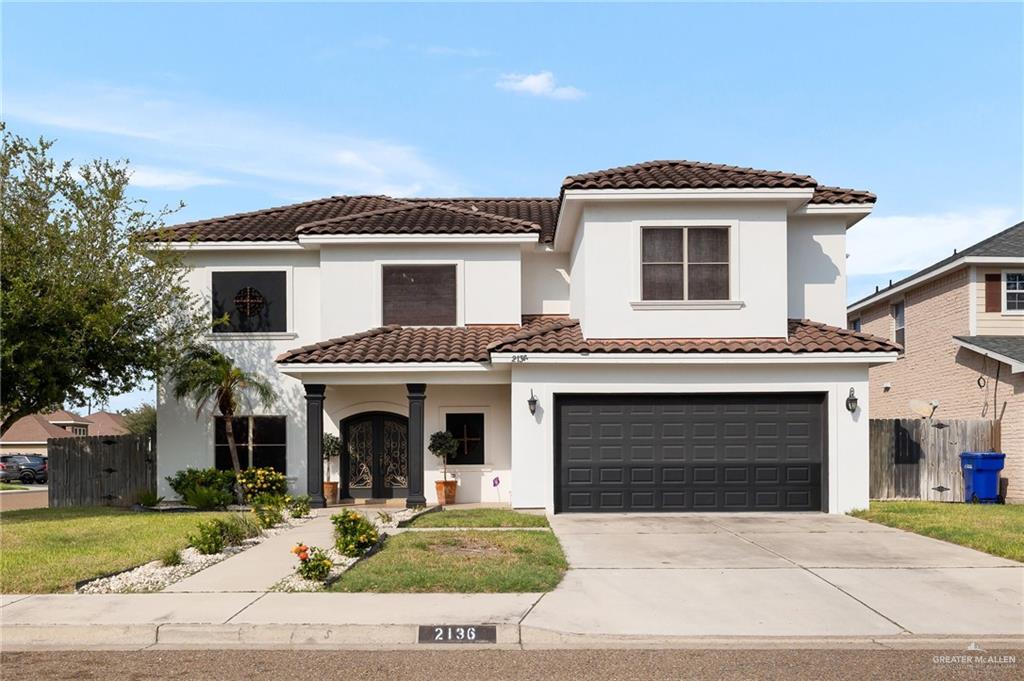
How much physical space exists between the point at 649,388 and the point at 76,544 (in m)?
9.75

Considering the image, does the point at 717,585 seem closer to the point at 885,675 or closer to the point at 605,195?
the point at 885,675

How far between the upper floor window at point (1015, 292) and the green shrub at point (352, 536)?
59.1 ft

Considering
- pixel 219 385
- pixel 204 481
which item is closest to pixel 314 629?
pixel 204 481

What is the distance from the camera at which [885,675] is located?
23.2 feet

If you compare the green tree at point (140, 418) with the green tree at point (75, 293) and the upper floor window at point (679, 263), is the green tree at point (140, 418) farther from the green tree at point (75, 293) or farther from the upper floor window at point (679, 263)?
the upper floor window at point (679, 263)

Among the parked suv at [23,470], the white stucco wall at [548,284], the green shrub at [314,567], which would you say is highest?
the white stucco wall at [548,284]

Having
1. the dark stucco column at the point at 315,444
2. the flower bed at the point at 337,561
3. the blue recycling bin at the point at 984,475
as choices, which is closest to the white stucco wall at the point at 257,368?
the dark stucco column at the point at 315,444

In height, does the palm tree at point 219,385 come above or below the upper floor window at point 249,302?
below

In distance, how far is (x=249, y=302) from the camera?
823 inches

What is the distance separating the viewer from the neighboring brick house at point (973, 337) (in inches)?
828

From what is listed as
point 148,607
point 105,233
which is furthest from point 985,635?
point 105,233

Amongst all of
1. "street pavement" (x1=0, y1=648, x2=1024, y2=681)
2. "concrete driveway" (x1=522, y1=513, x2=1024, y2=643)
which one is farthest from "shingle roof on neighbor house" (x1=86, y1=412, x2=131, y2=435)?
"street pavement" (x1=0, y1=648, x2=1024, y2=681)

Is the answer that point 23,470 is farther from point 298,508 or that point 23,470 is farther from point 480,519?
point 480,519

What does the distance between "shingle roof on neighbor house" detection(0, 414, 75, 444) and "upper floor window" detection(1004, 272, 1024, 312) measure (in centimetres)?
5529
